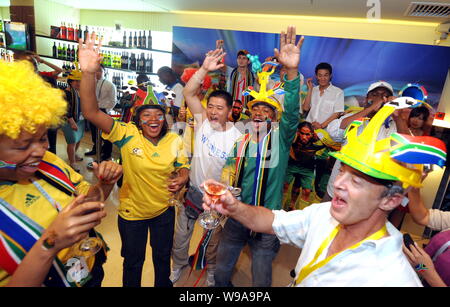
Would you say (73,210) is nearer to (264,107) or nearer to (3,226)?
(3,226)

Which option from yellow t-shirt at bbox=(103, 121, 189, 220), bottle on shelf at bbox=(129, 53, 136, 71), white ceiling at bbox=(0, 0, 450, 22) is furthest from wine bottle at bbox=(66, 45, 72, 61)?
yellow t-shirt at bbox=(103, 121, 189, 220)

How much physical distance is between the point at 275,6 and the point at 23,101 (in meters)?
4.45

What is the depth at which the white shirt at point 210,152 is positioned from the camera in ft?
7.83

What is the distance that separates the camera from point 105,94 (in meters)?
4.88

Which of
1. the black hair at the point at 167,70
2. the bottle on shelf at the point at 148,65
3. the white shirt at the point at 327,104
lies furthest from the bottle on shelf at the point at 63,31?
the white shirt at the point at 327,104

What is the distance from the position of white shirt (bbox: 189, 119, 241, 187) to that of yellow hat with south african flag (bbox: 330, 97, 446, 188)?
1296mm

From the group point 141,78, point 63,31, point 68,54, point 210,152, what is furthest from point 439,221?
point 68,54

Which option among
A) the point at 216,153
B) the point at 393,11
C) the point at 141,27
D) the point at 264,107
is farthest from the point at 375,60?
the point at 141,27

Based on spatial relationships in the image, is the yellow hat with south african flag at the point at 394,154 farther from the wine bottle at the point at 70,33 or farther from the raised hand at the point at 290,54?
the wine bottle at the point at 70,33

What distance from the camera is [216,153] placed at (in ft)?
7.84

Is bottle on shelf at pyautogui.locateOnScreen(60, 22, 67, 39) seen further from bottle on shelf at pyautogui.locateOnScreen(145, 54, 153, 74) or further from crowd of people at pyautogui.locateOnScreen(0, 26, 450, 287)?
crowd of people at pyautogui.locateOnScreen(0, 26, 450, 287)

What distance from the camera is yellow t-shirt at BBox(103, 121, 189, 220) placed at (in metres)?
2.06
